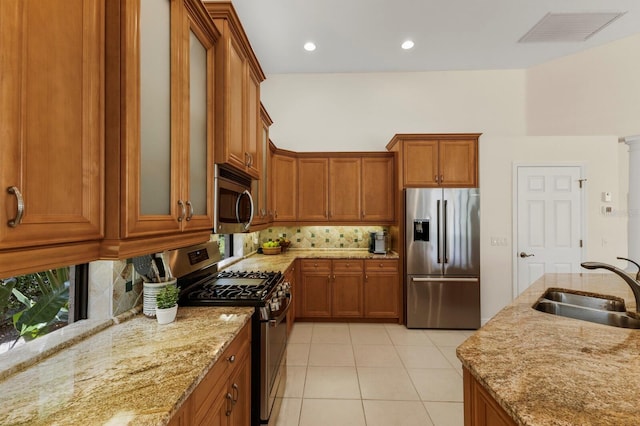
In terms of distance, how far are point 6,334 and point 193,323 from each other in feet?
2.27

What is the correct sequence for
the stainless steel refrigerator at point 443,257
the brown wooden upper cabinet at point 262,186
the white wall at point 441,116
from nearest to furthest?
the brown wooden upper cabinet at point 262,186
the stainless steel refrigerator at point 443,257
the white wall at point 441,116

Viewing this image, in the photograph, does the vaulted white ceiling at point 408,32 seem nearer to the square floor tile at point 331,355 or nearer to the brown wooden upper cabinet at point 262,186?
the brown wooden upper cabinet at point 262,186

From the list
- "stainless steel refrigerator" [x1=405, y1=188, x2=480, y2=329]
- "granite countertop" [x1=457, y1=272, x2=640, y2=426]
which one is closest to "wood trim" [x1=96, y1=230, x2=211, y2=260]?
"granite countertop" [x1=457, y1=272, x2=640, y2=426]

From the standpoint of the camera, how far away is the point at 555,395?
35.6 inches

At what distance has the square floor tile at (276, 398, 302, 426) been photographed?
2145 millimetres

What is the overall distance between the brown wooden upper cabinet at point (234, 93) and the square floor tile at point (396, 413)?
6.80 feet

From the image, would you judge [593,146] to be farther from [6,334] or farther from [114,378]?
[6,334]

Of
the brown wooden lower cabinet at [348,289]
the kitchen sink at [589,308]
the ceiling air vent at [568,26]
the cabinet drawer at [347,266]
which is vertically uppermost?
the ceiling air vent at [568,26]

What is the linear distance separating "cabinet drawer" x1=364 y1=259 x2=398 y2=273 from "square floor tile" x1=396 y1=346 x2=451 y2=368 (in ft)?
3.37

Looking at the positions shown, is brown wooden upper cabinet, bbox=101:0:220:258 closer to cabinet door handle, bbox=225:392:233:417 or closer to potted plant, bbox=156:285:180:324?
potted plant, bbox=156:285:180:324

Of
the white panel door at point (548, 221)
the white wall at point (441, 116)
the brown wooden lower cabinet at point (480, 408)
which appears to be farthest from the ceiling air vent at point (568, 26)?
the brown wooden lower cabinet at point (480, 408)

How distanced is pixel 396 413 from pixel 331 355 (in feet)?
3.29

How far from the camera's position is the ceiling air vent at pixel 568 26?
3.38 meters

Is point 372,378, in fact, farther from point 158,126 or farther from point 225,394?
point 158,126
